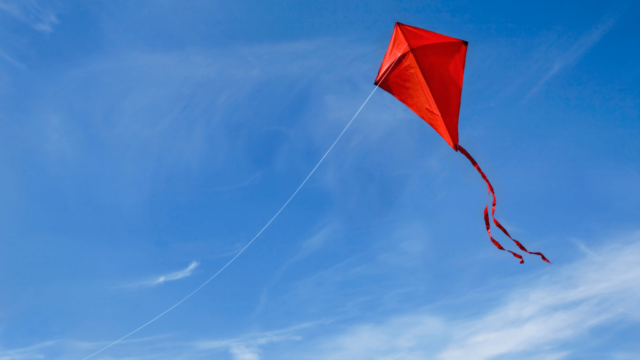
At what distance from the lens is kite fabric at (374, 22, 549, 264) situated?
16297 millimetres

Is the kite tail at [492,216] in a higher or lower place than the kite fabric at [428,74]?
lower

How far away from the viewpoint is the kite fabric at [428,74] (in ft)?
53.5

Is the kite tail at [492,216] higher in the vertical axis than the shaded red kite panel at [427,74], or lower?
lower

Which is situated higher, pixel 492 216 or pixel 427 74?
pixel 427 74

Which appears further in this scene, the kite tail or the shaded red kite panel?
the shaded red kite panel

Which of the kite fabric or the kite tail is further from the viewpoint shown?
the kite fabric

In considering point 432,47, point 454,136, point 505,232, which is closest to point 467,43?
point 432,47

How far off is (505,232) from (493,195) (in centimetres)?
192

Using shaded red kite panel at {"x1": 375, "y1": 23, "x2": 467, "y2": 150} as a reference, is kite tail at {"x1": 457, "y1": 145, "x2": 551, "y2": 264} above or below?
below

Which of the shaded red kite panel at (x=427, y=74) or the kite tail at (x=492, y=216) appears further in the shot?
the shaded red kite panel at (x=427, y=74)

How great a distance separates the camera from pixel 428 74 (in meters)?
16.7

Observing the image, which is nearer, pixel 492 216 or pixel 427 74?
pixel 492 216

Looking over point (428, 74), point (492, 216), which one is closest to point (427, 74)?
point (428, 74)

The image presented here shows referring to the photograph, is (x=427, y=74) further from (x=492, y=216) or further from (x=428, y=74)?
(x=492, y=216)
